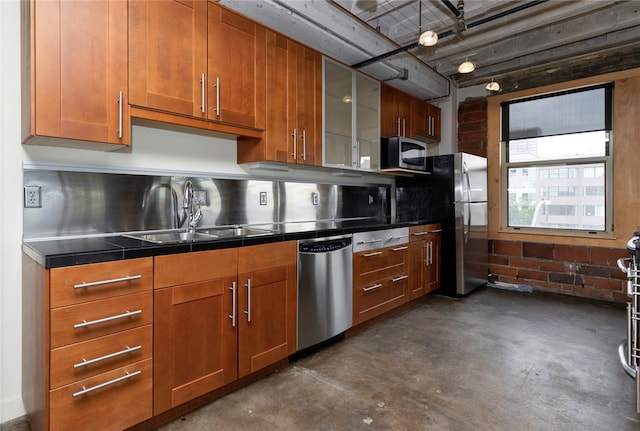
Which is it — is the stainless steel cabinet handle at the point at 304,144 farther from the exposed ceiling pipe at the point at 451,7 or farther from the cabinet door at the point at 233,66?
the exposed ceiling pipe at the point at 451,7

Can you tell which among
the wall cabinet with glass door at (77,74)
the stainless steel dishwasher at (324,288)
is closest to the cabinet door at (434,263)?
the stainless steel dishwasher at (324,288)

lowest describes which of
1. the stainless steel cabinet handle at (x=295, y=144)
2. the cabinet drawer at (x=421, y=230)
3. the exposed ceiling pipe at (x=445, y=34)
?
the cabinet drawer at (x=421, y=230)

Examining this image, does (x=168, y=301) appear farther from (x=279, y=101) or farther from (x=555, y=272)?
(x=555, y=272)

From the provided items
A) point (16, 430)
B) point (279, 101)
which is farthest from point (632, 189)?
point (16, 430)

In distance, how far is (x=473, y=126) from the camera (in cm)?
475

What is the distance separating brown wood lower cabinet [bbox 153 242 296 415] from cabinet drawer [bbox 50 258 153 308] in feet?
0.25

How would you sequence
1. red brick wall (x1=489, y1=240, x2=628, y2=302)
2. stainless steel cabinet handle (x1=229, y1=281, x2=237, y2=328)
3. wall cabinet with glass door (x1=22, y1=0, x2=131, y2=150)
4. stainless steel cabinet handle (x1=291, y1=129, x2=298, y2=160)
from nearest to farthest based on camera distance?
wall cabinet with glass door (x1=22, y1=0, x2=131, y2=150), stainless steel cabinet handle (x1=229, y1=281, x2=237, y2=328), stainless steel cabinet handle (x1=291, y1=129, x2=298, y2=160), red brick wall (x1=489, y1=240, x2=628, y2=302)

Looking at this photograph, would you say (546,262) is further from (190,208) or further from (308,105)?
(190,208)

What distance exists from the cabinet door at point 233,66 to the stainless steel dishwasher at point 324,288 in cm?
99

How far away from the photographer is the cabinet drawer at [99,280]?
4.66 ft

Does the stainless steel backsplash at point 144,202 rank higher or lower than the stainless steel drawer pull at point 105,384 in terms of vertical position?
higher

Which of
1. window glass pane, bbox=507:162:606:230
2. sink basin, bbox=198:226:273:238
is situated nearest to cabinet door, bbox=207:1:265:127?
sink basin, bbox=198:226:273:238

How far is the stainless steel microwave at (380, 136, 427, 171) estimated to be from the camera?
12.2 feet

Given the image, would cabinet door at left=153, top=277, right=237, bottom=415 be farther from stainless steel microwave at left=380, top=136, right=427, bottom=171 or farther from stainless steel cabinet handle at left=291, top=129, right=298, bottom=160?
stainless steel microwave at left=380, top=136, right=427, bottom=171
